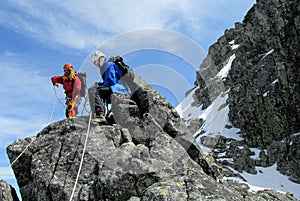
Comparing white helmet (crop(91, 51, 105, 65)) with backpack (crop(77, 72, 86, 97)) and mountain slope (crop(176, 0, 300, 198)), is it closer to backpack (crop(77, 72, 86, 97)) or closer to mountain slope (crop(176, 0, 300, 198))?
backpack (crop(77, 72, 86, 97))

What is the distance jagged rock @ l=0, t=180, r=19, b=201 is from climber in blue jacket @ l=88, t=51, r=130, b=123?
3720 mm

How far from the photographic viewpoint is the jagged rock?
966 cm

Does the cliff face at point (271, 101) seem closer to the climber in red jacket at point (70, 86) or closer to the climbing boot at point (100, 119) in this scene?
the climber in red jacket at point (70, 86)

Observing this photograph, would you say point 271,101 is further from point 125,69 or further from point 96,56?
point 96,56

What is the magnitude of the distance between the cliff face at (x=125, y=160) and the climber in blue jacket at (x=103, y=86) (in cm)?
45

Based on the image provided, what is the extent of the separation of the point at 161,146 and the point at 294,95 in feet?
162

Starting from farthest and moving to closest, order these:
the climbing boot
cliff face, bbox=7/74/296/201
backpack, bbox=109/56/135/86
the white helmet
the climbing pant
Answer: the climbing pant, the white helmet, backpack, bbox=109/56/135/86, the climbing boot, cliff face, bbox=7/74/296/201

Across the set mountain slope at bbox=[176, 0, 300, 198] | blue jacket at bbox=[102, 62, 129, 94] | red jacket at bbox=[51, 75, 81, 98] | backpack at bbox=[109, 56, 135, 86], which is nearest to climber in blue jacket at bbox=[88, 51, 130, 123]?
blue jacket at bbox=[102, 62, 129, 94]

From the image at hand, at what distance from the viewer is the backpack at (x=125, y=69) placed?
11547mm

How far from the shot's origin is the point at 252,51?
7181 cm

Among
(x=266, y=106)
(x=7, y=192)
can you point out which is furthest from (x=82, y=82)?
(x=266, y=106)

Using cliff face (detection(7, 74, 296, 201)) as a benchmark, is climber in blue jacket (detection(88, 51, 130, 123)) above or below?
→ above

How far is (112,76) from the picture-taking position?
11453 mm

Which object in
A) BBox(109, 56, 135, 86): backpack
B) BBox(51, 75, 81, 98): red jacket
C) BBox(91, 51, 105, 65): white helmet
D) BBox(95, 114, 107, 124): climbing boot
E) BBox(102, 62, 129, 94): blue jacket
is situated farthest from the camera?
BBox(51, 75, 81, 98): red jacket
